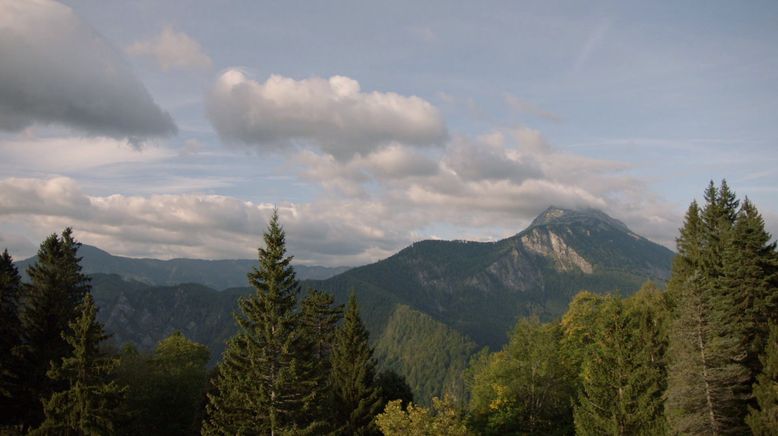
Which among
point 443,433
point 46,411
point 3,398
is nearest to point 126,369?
point 3,398

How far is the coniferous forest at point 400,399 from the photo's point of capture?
32562 millimetres

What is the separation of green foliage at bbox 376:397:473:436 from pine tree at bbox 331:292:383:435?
10.0 metres

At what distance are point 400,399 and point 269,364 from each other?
10.2m

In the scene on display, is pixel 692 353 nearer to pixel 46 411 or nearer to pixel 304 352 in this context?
pixel 304 352

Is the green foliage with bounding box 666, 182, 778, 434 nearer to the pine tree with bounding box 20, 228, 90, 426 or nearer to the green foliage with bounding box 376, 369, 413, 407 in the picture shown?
the green foliage with bounding box 376, 369, 413, 407

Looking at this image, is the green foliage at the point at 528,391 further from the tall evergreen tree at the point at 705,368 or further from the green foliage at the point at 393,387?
the tall evergreen tree at the point at 705,368

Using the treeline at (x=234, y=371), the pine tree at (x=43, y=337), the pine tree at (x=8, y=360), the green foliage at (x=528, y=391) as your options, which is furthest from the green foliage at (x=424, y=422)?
the pine tree at (x=8, y=360)

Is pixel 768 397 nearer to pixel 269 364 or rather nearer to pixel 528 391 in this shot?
pixel 528 391

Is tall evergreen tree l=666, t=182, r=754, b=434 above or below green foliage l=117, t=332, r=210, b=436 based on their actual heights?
above

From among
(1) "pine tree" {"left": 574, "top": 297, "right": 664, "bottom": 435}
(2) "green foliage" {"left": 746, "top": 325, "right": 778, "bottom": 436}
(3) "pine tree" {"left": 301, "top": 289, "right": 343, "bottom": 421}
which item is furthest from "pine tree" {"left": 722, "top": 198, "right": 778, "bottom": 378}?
(3) "pine tree" {"left": 301, "top": 289, "right": 343, "bottom": 421}

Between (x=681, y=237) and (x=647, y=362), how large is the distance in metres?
34.0

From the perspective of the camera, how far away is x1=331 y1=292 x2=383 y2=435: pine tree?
43531mm

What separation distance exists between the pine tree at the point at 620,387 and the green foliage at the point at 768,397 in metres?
5.01

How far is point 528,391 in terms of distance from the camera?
52.0 metres
